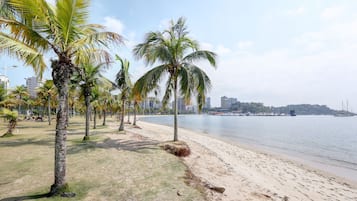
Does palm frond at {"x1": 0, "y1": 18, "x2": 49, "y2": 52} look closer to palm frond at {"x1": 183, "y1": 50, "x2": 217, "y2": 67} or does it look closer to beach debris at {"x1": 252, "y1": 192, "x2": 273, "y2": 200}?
beach debris at {"x1": 252, "y1": 192, "x2": 273, "y2": 200}

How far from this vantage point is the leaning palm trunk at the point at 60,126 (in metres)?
4.32

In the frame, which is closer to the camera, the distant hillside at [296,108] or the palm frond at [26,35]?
the palm frond at [26,35]

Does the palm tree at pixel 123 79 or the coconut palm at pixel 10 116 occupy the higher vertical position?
the palm tree at pixel 123 79

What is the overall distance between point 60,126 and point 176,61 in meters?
7.37

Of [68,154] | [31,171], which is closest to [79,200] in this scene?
[31,171]

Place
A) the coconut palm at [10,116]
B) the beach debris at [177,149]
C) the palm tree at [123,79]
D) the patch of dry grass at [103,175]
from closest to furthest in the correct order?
the patch of dry grass at [103,175]
the beach debris at [177,149]
the coconut palm at [10,116]
the palm tree at [123,79]

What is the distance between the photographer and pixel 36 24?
458 centimetres

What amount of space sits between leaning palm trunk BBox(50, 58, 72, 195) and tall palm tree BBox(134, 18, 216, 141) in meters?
6.42

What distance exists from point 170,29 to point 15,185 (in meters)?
9.05

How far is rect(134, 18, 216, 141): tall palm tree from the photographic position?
10.7m

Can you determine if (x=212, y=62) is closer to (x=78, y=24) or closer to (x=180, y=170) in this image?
(x=180, y=170)

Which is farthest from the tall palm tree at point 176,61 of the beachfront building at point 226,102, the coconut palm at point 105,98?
the beachfront building at point 226,102

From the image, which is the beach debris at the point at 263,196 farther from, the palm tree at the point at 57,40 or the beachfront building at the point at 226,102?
the beachfront building at the point at 226,102

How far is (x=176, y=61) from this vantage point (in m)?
10.9
